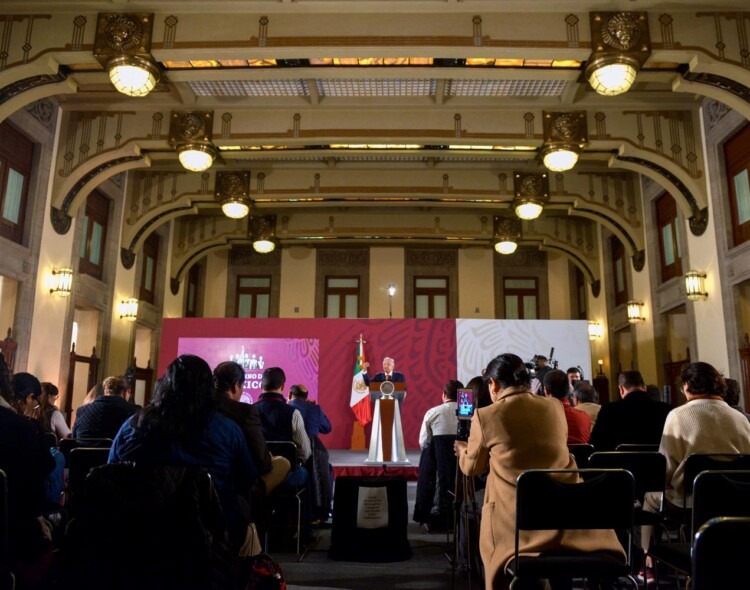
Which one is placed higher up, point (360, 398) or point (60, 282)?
point (60, 282)

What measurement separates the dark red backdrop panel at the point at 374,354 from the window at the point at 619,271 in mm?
3529

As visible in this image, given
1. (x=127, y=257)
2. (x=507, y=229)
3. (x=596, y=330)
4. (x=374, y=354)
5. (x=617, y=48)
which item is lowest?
(x=374, y=354)

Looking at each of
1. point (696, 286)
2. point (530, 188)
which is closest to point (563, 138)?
point (530, 188)

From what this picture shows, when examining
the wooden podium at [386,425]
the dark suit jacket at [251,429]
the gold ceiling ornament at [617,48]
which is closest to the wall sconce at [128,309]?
the wooden podium at [386,425]

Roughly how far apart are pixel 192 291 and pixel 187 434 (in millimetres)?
13032

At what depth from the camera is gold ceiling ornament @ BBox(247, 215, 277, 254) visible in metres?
12.8

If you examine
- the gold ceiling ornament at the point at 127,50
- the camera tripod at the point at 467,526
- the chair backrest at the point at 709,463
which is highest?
the gold ceiling ornament at the point at 127,50

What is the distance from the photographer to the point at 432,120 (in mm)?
8312

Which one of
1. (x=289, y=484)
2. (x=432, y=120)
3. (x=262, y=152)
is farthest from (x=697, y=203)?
(x=289, y=484)

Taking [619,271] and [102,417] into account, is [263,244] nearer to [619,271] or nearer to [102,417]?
[619,271]

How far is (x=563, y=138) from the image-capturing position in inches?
319

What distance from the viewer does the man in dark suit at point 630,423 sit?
12.3ft

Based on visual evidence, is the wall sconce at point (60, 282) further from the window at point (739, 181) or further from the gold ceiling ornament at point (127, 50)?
the window at point (739, 181)

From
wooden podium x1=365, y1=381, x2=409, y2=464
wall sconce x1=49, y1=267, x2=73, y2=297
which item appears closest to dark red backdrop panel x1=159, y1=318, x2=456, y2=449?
wall sconce x1=49, y1=267, x2=73, y2=297
